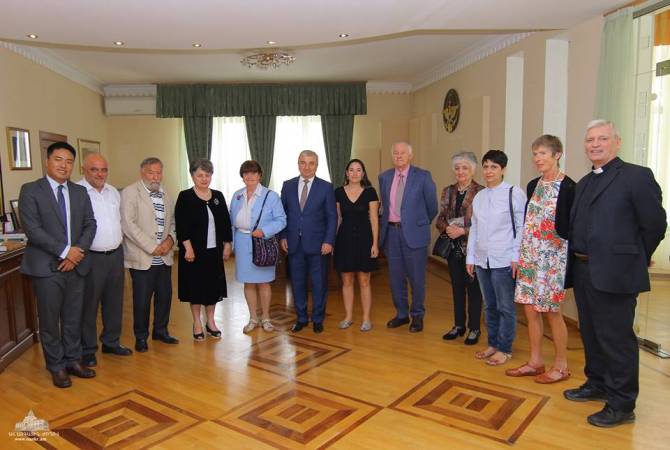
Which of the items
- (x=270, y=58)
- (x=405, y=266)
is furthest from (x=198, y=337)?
(x=270, y=58)

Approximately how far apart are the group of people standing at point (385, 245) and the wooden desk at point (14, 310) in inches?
24.8

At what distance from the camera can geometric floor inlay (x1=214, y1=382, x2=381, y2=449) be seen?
271 cm

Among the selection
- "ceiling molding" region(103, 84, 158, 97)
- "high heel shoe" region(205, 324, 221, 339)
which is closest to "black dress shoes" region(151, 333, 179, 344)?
"high heel shoe" region(205, 324, 221, 339)

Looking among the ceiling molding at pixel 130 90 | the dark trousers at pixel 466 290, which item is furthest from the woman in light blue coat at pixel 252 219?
the ceiling molding at pixel 130 90

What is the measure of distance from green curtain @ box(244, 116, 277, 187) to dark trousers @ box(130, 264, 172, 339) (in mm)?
4864

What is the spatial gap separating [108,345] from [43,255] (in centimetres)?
101

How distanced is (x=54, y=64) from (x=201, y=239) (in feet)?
14.0

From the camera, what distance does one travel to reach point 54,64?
662 cm

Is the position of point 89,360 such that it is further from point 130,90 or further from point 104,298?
point 130,90

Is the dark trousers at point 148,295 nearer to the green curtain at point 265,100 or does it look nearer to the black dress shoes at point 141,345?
the black dress shoes at point 141,345

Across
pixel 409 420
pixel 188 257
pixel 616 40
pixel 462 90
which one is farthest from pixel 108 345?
pixel 462 90

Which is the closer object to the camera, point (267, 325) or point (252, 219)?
point (252, 219)

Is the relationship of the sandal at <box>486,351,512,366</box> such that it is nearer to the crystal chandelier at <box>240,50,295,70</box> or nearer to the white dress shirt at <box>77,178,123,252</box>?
the white dress shirt at <box>77,178,123,252</box>

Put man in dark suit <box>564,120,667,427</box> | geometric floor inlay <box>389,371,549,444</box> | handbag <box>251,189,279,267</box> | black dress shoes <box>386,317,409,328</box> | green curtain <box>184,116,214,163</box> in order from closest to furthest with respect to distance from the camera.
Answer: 1. man in dark suit <box>564,120,667,427</box>
2. geometric floor inlay <box>389,371,549,444</box>
3. handbag <box>251,189,279,267</box>
4. black dress shoes <box>386,317,409,328</box>
5. green curtain <box>184,116,214,163</box>
